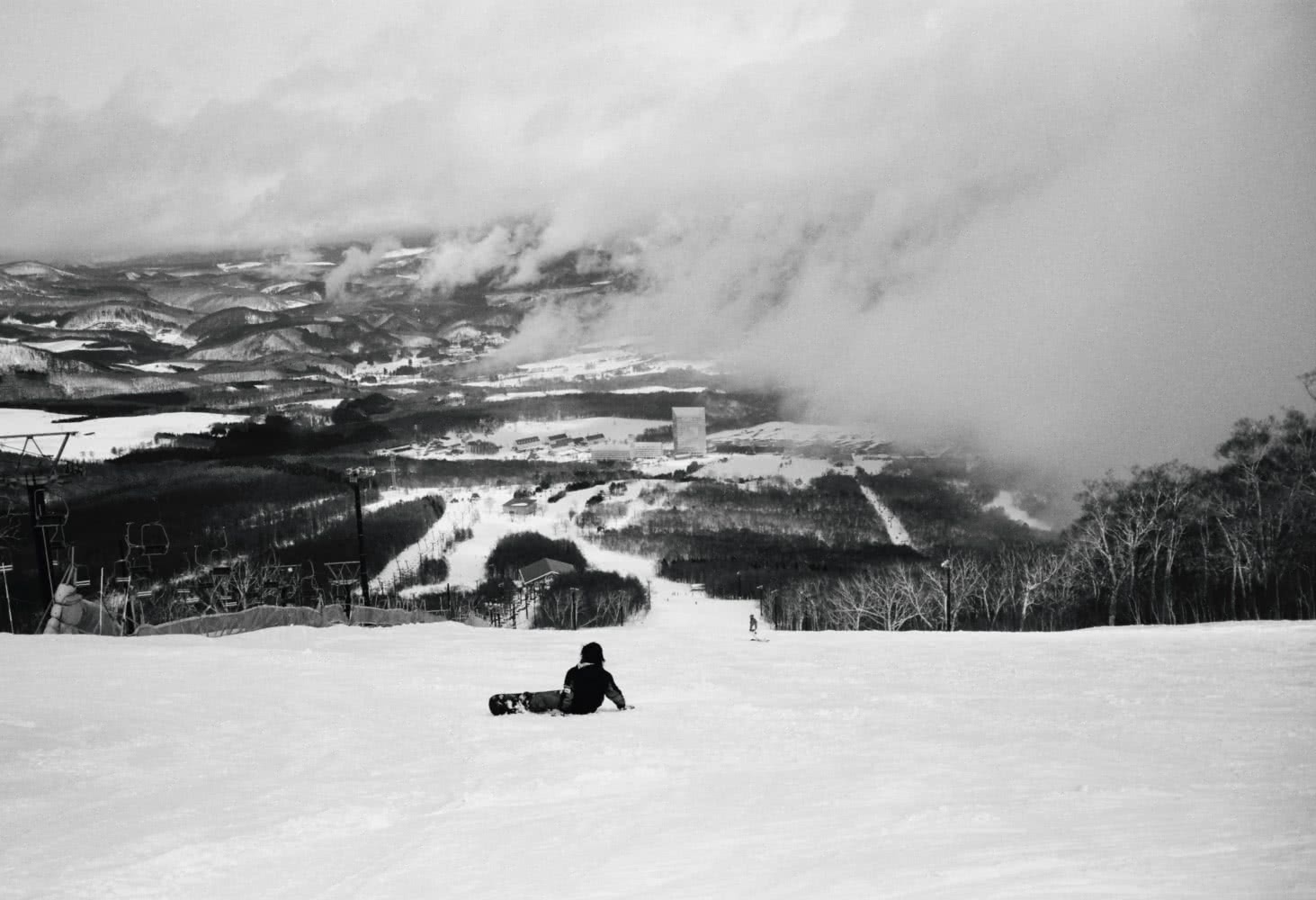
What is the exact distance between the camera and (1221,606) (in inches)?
1773

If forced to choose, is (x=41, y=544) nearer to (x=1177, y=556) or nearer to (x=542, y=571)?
(x=1177, y=556)

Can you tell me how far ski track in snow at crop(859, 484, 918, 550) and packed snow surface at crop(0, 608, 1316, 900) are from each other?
98319mm

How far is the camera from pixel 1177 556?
47.2 metres

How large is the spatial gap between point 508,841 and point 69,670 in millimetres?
10670

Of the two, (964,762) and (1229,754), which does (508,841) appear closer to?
(964,762)

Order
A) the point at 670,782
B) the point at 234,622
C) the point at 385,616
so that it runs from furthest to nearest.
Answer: the point at 385,616 → the point at 234,622 → the point at 670,782

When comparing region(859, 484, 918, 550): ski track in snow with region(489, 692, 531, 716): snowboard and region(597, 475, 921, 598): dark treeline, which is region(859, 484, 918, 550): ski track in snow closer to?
region(597, 475, 921, 598): dark treeline

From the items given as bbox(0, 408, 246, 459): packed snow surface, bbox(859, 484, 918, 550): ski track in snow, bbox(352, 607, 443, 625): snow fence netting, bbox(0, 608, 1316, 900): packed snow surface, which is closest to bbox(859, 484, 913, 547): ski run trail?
bbox(859, 484, 918, 550): ski track in snow

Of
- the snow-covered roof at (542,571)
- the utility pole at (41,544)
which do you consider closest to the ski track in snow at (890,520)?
the snow-covered roof at (542,571)

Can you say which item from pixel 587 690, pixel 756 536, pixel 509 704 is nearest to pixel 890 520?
pixel 756 536

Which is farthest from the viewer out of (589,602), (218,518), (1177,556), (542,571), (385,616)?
(218,518)

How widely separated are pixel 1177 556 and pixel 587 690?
43613mm

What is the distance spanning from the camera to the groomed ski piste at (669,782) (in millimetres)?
5391

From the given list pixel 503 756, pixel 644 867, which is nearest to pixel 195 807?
Answer: pixel 503 756
